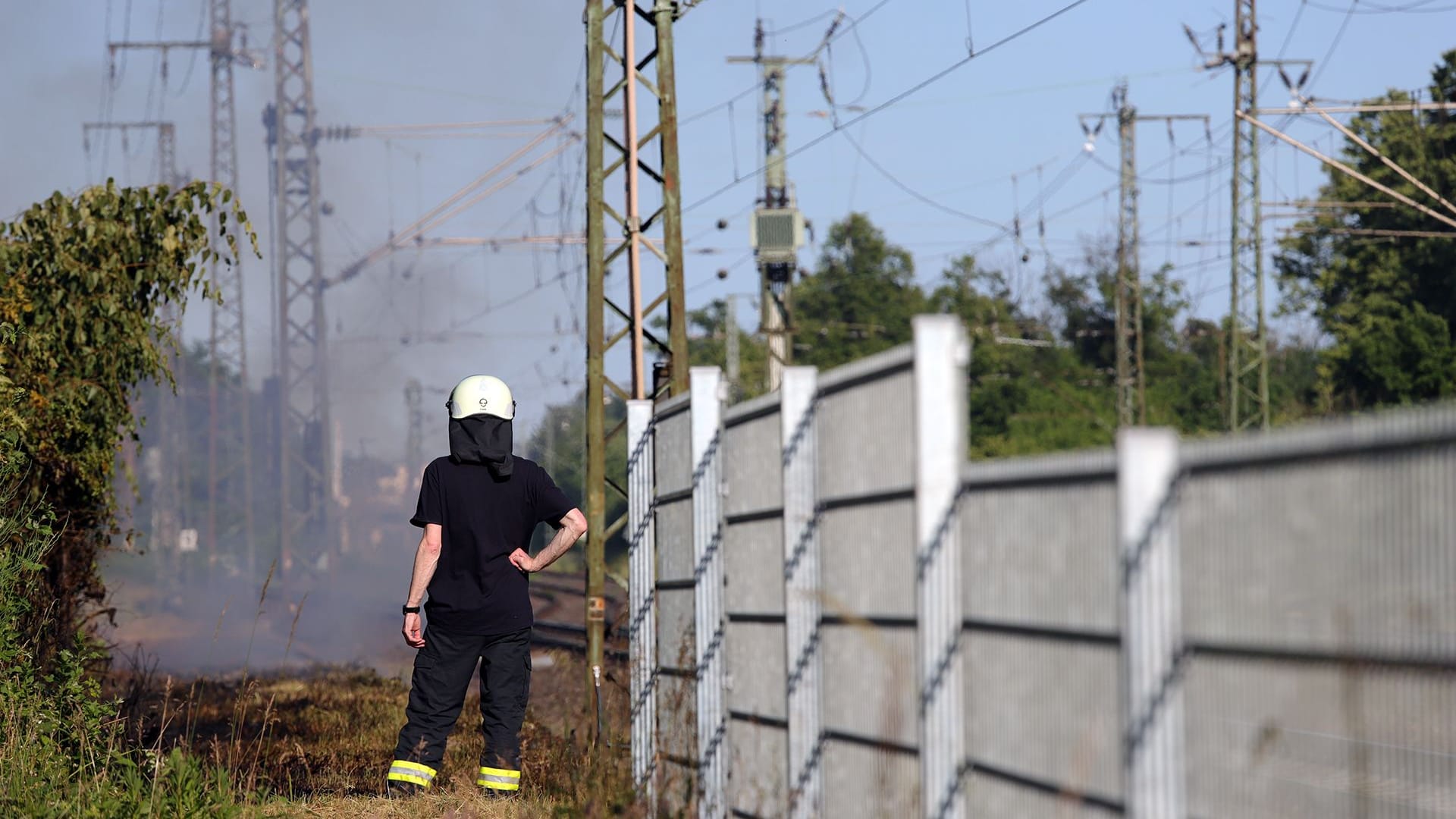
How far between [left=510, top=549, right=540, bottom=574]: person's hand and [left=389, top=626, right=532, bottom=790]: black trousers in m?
0.31

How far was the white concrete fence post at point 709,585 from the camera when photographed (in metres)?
6.50

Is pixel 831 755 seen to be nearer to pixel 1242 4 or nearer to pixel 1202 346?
pixel 1242 4

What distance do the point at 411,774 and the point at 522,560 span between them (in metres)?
1.06

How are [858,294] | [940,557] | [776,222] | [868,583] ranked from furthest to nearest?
[858,294] < [776,222] < [868,583] < [940,557]

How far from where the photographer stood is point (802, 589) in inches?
212

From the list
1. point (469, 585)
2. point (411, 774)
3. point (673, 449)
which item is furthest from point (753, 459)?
point (411, 774)

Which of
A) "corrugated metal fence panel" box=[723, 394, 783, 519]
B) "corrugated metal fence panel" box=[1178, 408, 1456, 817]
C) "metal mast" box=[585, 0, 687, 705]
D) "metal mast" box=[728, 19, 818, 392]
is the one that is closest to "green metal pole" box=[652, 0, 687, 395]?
"metal mast" box=[585, 0, 687, 705]

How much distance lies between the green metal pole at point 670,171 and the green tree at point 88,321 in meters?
4.00

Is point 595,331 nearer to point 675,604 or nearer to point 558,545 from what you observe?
point 558,545

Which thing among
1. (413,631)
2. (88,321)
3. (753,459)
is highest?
(88,321)

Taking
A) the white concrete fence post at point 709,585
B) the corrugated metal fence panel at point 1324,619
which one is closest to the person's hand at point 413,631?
the white concrete fence post at point 709,585

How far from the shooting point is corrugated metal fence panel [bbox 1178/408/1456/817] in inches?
103

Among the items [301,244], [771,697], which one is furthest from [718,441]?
[301,244]

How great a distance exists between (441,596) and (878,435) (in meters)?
3.75
